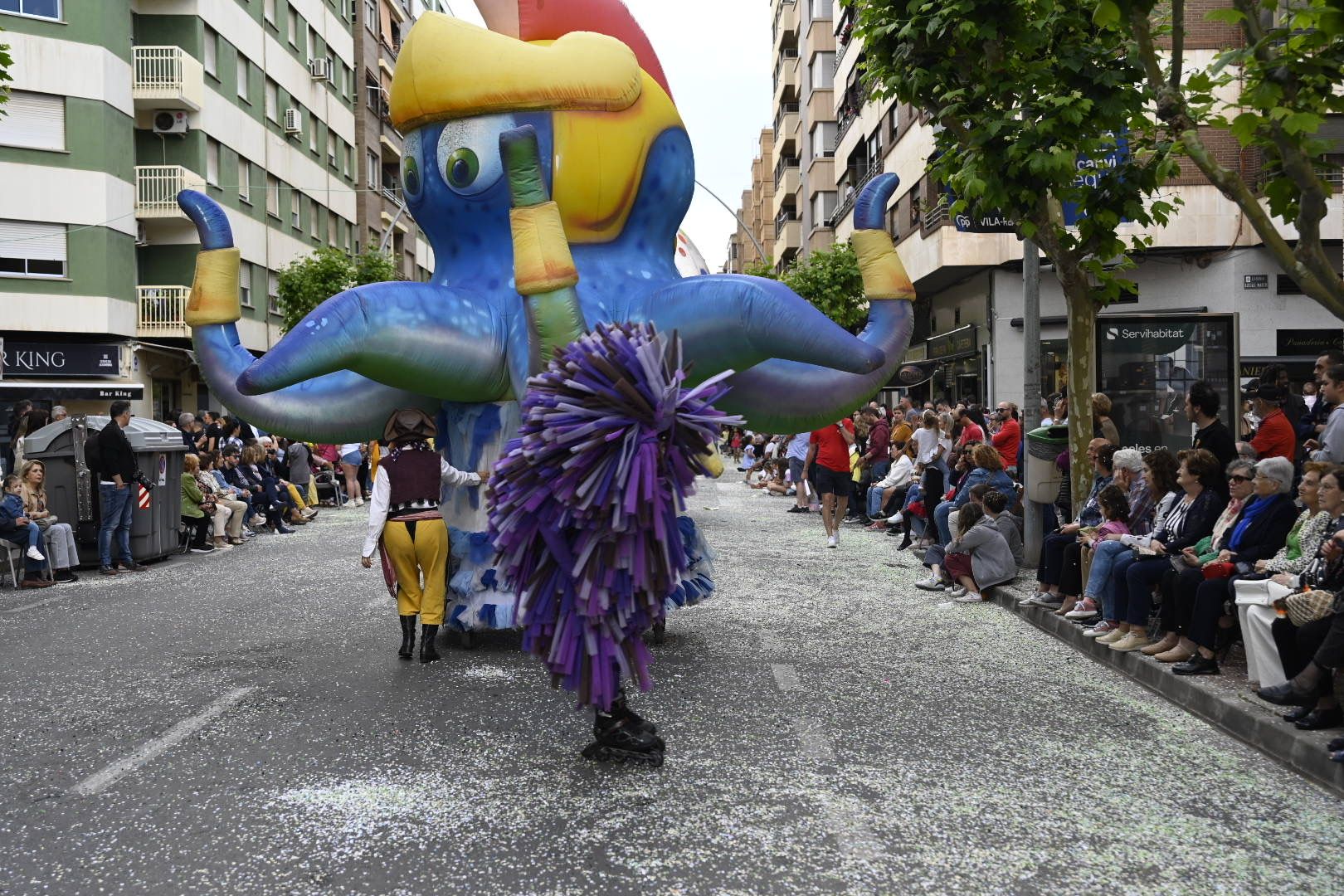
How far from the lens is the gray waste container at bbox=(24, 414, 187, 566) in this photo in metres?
12.6

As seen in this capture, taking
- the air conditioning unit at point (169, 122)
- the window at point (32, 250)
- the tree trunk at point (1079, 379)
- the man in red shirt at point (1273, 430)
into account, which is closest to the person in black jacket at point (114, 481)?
the tree trunk at point (1079, 379)

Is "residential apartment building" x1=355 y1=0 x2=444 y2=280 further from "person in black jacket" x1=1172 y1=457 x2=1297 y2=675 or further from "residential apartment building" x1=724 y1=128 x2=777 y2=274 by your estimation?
"person in black jacket" x1=1172 y1=457 x2=1297 y2=675

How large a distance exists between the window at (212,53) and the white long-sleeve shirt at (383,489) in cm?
2713

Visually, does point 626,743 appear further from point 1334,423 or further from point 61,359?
point 61,359

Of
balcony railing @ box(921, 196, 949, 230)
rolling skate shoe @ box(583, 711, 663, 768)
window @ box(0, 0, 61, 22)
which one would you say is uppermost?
window @ box(0, 0, 61, 22)

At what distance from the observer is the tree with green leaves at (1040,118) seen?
31.0 feet

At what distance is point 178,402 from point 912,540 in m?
22.9

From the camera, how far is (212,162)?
31875 millimetres

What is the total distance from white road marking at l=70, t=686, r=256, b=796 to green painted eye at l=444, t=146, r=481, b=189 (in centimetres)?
322

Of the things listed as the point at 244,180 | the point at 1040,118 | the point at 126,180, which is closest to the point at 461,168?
the point at 1040,118

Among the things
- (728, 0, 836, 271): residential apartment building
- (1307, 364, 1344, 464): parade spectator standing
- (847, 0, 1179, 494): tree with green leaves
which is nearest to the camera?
(1307, 364, 1344, 464): parade spectator standing

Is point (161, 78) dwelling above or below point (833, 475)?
above

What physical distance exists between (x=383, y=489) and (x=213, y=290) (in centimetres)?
161

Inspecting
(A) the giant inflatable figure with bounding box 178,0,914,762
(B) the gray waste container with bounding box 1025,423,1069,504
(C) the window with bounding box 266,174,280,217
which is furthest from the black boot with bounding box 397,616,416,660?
(C) the window with bounding box 266,174,280,217
